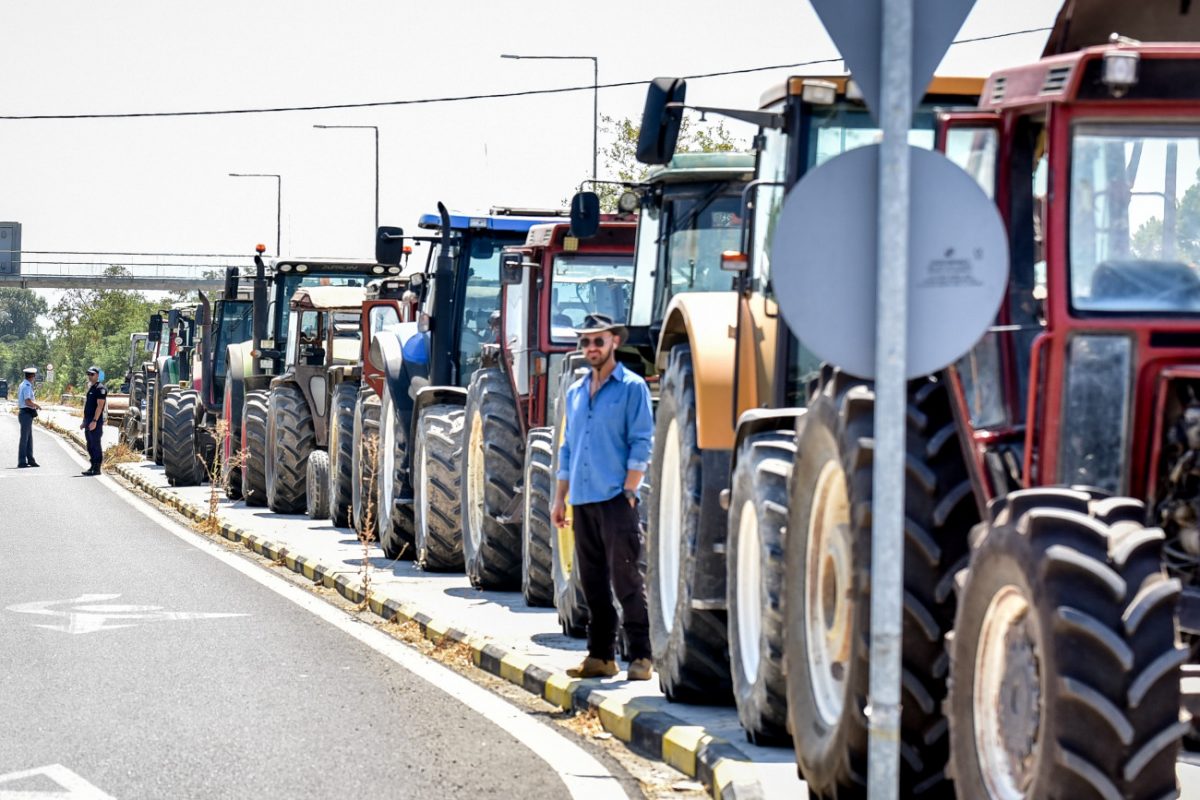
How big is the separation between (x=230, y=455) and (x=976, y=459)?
23430 millimetres

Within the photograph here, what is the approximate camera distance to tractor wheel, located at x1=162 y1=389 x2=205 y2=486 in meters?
32.8

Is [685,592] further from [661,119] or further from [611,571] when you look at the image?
[661,119]

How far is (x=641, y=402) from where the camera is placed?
11.1 m

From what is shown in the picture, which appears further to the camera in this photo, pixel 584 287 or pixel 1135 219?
pixel 584 287

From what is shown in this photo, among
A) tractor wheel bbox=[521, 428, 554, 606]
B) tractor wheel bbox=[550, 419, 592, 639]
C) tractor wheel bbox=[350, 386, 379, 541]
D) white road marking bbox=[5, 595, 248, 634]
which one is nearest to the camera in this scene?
tractor wheel bbox=[550, 419, 592, 639]

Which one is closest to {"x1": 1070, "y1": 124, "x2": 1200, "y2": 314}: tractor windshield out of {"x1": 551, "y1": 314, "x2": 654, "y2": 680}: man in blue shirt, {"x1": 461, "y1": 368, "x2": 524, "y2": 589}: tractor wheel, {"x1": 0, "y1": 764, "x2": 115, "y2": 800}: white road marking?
{"x1": 0, "y1": 764, "x2": 115, "y2": 800}: white road marking

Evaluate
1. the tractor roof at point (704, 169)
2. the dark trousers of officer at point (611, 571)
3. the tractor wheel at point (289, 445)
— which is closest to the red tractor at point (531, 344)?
the tractor roof at point (704, 169)

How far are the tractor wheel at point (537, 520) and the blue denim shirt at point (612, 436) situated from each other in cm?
252

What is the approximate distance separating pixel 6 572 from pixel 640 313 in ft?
26.2

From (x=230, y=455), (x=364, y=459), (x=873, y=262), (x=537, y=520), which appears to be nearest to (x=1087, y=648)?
(x=873, y=262)

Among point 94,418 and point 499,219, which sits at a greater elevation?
point 499,219

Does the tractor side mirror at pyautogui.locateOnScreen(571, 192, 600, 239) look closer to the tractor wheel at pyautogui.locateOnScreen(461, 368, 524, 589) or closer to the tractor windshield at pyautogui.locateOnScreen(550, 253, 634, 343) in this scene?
the tractor windshield at pyautogui.locateOnScreen(550, 253, 634, 343)

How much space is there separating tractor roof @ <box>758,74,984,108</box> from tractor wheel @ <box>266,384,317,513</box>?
16.2 meters

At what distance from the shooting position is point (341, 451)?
22.7 metres
